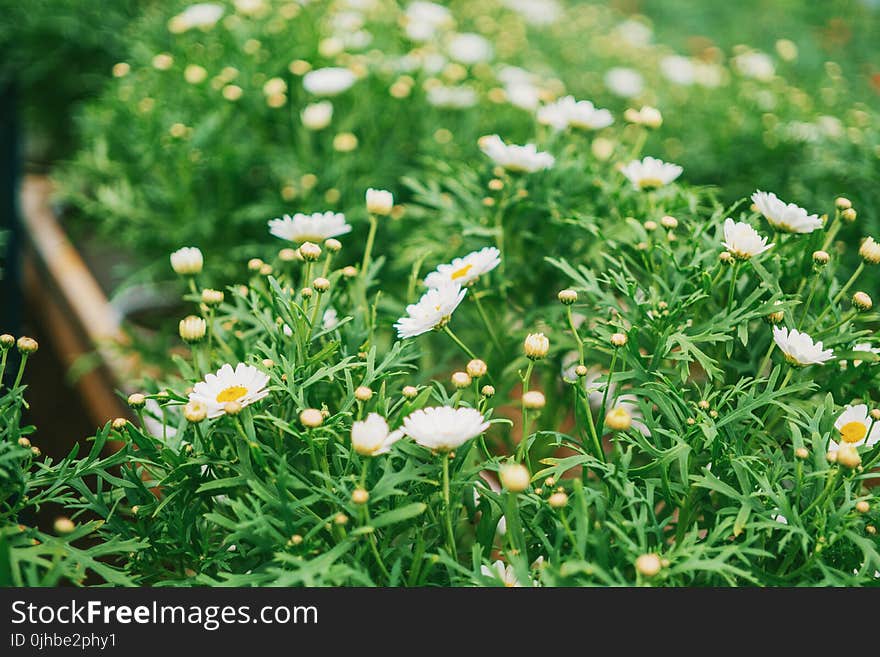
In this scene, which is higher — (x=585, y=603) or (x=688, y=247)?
(x=688, y=247)

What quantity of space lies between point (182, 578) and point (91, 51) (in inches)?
75.7

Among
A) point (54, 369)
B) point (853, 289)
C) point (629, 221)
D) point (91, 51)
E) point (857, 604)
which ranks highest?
point (91, 51)

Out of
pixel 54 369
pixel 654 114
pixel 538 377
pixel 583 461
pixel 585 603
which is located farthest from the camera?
pixel 54 369

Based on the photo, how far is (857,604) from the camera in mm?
605

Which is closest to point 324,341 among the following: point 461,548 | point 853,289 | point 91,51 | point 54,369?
point 461,548

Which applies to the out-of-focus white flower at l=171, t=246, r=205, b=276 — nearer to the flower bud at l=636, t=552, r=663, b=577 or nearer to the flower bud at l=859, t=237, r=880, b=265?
the flower bud at l=636, t=552, r=663, b=577

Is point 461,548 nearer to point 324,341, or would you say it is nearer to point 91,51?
point 324,341

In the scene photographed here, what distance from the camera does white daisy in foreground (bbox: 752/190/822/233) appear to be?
84 cm

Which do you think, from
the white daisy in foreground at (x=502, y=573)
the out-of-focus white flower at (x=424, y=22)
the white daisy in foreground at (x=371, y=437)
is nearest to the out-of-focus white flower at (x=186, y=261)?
the white daisy in foreground at (x=371, y=437)

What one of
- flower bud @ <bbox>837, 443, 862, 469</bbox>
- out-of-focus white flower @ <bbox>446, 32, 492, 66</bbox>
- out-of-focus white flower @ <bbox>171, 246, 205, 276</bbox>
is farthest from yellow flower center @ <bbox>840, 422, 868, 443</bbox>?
out-of-focus white flower @ <bbox>446, 32, 492, 66</bbox>

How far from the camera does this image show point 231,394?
72 cm

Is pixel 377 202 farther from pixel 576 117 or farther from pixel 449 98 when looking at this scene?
pixel 449 98

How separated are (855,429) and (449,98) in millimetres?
1010

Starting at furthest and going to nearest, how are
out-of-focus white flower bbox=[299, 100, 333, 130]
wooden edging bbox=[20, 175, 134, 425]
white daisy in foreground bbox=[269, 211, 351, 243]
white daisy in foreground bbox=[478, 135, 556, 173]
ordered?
wooden edging bbox=[20, 175, 134, 425], out-of-focus white flower bbox=[299, 100, 333, 130], white daisy in foreground bbox=[478, 135, 556, 173], white daisy in foreground bbox=[269, 211, 351, 243]
